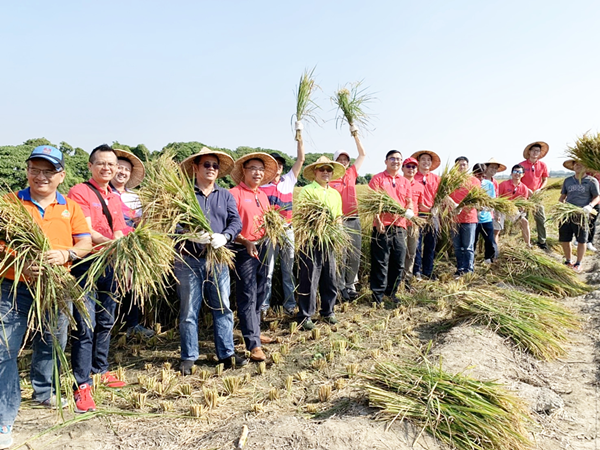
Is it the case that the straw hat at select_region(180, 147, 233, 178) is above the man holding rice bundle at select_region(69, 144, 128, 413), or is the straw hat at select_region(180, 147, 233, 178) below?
above

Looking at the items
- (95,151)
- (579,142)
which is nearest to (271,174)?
(95,151)

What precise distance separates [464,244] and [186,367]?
4.51 meters

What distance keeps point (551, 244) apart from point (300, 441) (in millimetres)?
8096

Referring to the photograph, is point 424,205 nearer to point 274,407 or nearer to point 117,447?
point 274,407

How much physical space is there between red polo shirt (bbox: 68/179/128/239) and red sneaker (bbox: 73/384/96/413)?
1.15 metres

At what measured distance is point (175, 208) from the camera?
11.1ft

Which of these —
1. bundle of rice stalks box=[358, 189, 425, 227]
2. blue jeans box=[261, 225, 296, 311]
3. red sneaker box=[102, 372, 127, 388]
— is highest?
bundle of rice stalks box=[358, 189, 425, 227]

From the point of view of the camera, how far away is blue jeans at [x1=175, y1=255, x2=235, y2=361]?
11.8 ft

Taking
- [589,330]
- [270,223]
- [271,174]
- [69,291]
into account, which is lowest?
[589,330]

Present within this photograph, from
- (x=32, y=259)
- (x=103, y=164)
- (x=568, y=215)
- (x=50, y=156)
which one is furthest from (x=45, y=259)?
(x=568, y=215)

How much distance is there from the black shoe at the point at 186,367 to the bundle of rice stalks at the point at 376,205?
2.83 m

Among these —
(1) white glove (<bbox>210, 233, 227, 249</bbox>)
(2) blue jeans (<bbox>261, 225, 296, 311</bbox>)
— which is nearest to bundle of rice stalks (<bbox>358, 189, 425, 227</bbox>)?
(2) blue jeans (<bbox>261, 225, 296, 311</bbox>)

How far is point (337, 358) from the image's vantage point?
157 inches

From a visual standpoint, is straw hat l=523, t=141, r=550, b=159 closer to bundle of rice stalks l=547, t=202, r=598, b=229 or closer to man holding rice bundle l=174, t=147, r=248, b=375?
bundle of rice stalks l=547, t=202, r=598, b=229
